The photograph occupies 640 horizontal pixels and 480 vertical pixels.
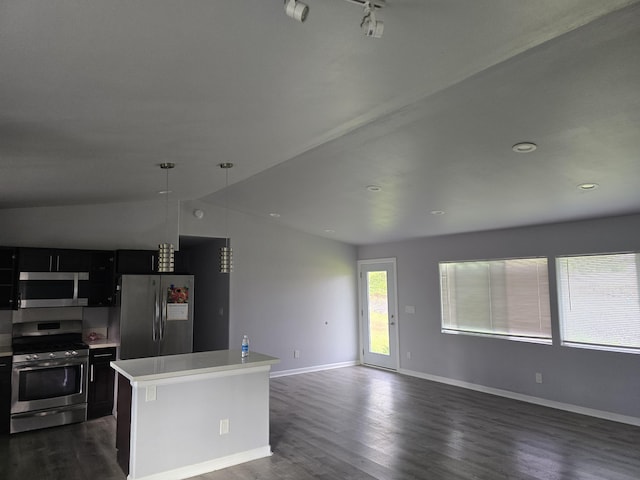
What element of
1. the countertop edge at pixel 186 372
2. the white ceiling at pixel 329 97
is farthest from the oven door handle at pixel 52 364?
the white ceiling at pixel 329 97

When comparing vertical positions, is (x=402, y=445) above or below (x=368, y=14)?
below

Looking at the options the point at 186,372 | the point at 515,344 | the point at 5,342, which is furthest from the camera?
the point at 515,344

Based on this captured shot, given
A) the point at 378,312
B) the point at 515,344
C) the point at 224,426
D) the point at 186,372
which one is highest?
the point at 378,312

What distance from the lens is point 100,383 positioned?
5.21m

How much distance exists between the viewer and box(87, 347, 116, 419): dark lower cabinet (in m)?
5.13

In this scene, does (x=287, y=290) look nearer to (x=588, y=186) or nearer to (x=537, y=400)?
(x=537, y=400)

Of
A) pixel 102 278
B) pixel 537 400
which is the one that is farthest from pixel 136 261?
pixel 537 400

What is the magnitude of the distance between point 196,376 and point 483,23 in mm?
3372

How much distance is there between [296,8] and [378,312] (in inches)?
290

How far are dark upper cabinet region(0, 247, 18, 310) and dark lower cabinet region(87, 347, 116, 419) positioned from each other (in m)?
1.04

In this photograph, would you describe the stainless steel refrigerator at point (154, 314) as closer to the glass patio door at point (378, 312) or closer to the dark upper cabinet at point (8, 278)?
the dark upper cabinet at point (8, 278)

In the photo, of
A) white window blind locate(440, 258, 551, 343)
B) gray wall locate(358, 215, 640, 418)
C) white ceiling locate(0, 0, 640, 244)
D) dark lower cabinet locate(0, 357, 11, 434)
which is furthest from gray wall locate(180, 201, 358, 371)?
dark lower cabinet locate(0, 357, 11, 434)

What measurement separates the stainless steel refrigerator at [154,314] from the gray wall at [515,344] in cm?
389

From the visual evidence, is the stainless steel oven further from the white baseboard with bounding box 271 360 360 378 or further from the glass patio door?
the glass patio door
